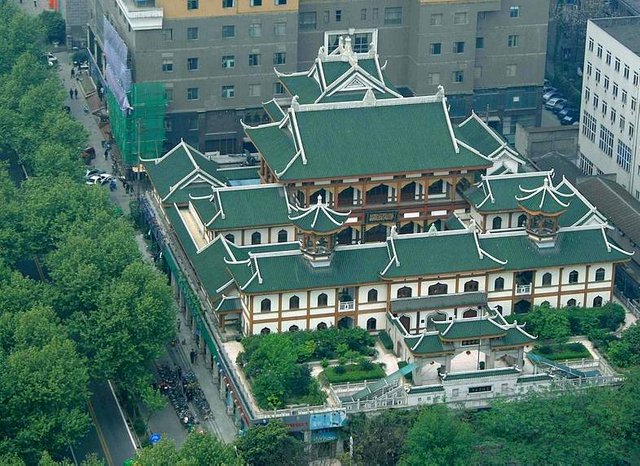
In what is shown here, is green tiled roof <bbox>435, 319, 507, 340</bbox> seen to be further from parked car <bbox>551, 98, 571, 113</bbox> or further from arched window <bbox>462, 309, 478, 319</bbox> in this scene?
parked car <bbox>551, 98, 571, 113</bbox>

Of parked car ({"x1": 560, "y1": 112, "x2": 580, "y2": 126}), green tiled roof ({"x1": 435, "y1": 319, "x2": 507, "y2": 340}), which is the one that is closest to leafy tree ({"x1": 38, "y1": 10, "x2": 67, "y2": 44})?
parked car ({"x1": 560, "y1": 112, "x2": 580, "y2": 126})

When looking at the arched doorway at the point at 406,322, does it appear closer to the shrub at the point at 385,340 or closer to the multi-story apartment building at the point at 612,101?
the shrub at the point at 385,340

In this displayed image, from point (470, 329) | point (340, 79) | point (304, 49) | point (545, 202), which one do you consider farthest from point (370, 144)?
point (304, 49)

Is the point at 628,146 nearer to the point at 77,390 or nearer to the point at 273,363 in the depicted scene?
the point at 273,363

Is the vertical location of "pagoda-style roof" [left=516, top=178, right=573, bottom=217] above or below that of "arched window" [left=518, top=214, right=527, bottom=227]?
above

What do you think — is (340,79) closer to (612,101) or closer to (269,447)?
(612,101)

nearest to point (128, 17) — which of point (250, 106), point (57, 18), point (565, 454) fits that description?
point (250, 106)
